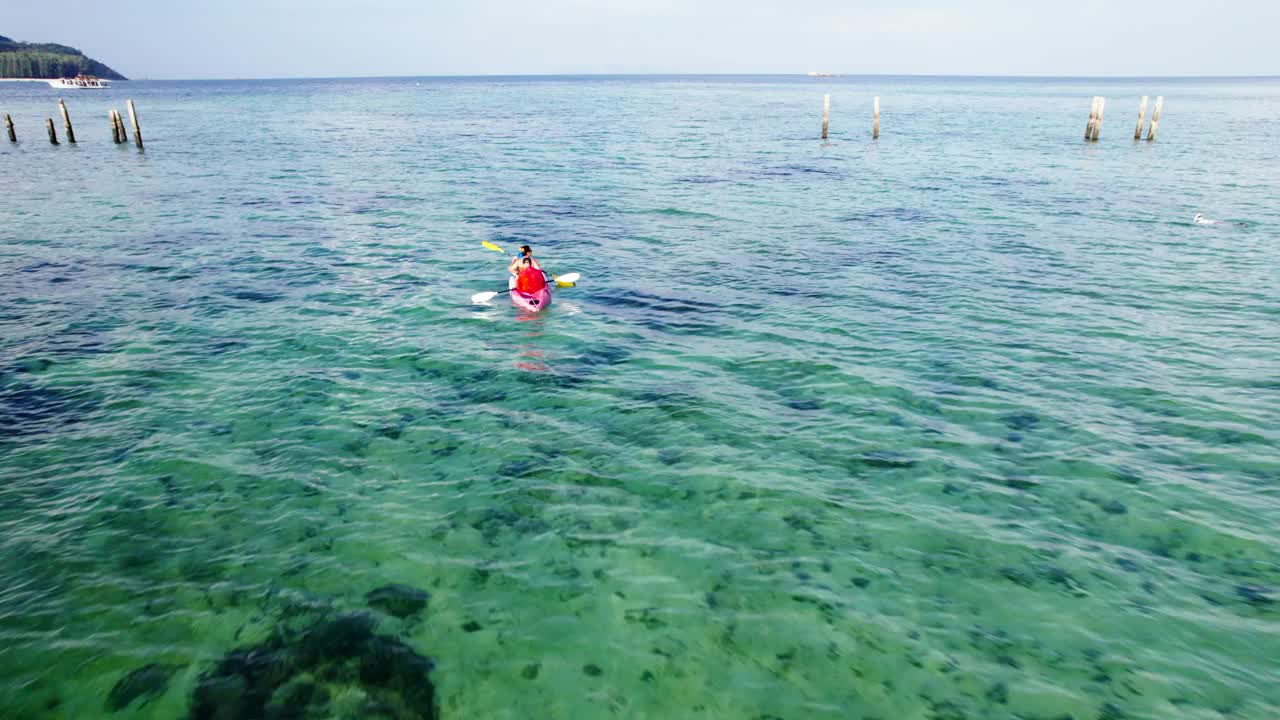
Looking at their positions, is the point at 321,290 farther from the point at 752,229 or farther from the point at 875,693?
the point at 875,693

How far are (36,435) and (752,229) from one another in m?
21.2

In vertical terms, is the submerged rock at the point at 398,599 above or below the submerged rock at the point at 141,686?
above

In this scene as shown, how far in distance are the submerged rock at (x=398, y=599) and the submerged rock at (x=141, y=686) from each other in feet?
6.43

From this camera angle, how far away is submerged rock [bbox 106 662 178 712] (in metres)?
6.83

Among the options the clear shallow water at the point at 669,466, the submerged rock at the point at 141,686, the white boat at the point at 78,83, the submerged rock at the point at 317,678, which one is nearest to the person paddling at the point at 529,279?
the clear shallow water at the point at 669,466

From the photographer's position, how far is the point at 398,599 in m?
8.18

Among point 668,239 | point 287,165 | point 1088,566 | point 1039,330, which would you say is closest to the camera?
point 1088,566

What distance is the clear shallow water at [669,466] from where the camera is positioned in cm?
735

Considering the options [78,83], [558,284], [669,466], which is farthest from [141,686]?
[78,83]

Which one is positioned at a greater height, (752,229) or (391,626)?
(752,229)

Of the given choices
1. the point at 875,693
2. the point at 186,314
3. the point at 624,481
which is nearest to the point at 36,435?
the point at 186,314

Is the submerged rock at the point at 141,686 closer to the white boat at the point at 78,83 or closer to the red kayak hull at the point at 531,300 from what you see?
the red kayak hull at the point at 531,300

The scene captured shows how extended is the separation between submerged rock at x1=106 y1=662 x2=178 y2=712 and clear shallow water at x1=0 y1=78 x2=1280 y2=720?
0.13ft

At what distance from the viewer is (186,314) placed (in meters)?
17.4
